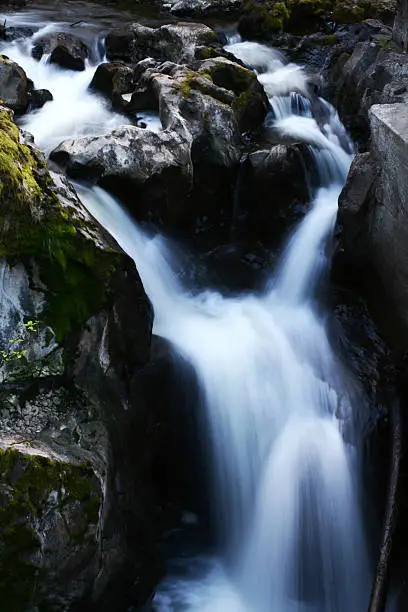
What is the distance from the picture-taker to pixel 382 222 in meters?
6.48

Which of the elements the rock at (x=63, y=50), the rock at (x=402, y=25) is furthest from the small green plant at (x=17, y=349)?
the rock at (x=402, y=25)

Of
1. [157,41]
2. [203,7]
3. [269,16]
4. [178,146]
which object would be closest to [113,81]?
[157,41]

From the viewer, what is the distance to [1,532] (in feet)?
11.1

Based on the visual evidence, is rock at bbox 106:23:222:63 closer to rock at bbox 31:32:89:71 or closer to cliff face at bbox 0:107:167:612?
rock at bbox 31:32:89:71

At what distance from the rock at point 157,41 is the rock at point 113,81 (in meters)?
1.72

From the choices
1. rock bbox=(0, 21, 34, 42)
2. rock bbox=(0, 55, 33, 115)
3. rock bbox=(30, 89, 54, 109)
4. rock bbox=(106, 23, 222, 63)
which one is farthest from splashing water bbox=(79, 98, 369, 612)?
rock bbox=(0, 21, 34, 42)

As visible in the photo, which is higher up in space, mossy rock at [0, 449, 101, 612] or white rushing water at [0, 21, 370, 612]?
mossy rock at [0, 449, 101, 612]

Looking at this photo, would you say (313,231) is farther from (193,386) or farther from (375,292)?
(193,386)

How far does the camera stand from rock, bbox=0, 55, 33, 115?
339 inches

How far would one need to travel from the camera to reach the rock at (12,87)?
860cm

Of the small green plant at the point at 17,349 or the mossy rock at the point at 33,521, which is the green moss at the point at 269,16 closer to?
the small green plant at the point at 17,349

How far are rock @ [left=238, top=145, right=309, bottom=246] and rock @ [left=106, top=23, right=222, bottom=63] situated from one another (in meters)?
4.35

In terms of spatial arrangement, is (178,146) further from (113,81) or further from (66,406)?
(66,406)

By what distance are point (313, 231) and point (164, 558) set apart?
14.9ft
